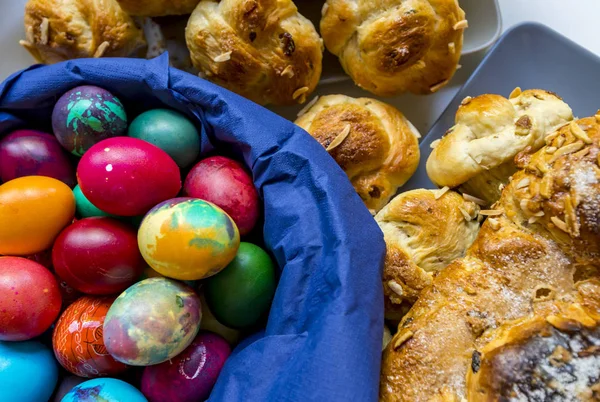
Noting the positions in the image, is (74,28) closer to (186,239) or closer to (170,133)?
(170,133)

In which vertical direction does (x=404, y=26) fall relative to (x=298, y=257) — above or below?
above

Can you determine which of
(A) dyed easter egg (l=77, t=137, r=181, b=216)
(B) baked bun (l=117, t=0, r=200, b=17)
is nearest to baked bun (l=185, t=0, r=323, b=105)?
(B) baked bun (l=117, t=0, r=200, b=17)

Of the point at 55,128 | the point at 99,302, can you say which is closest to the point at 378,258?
the point at 99,302

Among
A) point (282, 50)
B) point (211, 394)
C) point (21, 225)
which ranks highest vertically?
point (282, 50)

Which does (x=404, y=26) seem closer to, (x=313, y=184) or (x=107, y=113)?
(x=313, y=184)

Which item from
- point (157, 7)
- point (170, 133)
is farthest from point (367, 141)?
point (157, 7)

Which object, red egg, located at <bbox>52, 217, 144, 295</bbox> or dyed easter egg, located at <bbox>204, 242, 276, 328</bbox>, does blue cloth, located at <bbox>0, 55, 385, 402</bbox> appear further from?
red egg, located at <bbox>52, 217, 144, 295</bbox>

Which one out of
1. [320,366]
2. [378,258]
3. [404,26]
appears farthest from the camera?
[404,26]
